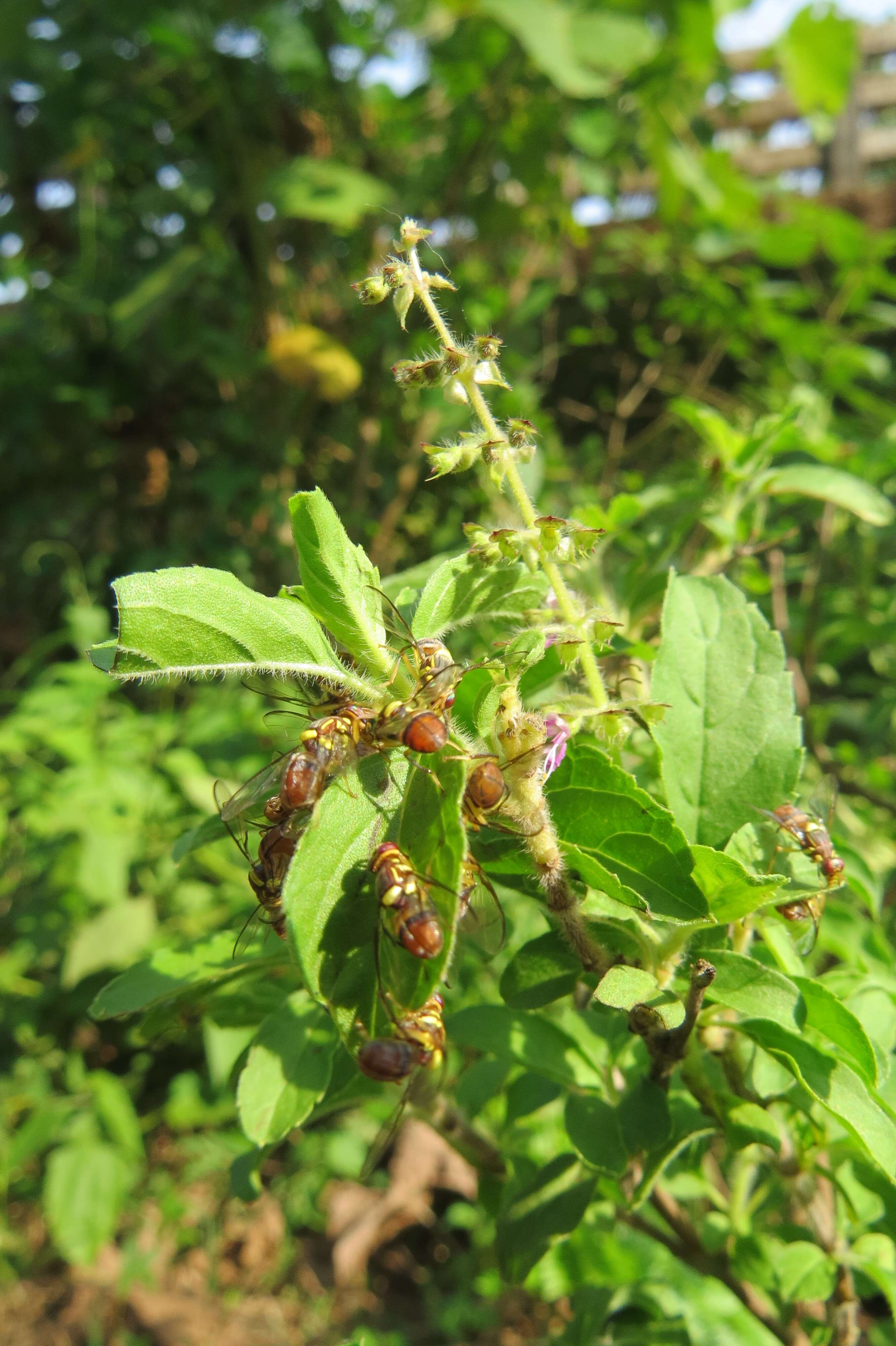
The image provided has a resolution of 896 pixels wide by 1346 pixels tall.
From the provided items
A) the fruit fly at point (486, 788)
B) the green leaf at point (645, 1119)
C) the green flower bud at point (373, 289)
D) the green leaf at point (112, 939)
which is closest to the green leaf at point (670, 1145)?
the green leaf at point (645, 1119)

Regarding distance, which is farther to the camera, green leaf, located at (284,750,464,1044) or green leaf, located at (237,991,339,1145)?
green leaf, located at (237,991,339,1145)

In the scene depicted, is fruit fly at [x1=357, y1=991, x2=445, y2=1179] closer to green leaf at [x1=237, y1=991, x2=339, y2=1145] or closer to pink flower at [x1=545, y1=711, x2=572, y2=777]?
green leaf at [x1=237, y1=991, x2=339, y2=1145]

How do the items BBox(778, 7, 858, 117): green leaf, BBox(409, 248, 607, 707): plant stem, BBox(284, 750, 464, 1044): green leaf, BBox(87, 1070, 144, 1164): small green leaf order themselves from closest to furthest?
BBox(284, 750, 464, 1044): green leaf
BBox(409, 248, 607, 707): plant stem
BBox(87, 1070, 144, 1164): small green leaf
BBox(778, 7, 858, 117): green leaf

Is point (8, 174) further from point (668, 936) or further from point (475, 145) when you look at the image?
point (668, 936)

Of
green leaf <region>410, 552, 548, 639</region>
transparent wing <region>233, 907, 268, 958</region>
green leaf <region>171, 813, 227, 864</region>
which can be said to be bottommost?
transparent wing <region>233, 907, 268, 958</region>

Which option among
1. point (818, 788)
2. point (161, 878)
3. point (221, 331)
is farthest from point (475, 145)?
point (818, 788)

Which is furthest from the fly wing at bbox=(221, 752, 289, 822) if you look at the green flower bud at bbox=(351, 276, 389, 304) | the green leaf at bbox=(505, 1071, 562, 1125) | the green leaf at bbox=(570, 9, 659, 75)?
the green leaf at bbox=(570, 9, 659, 75)
